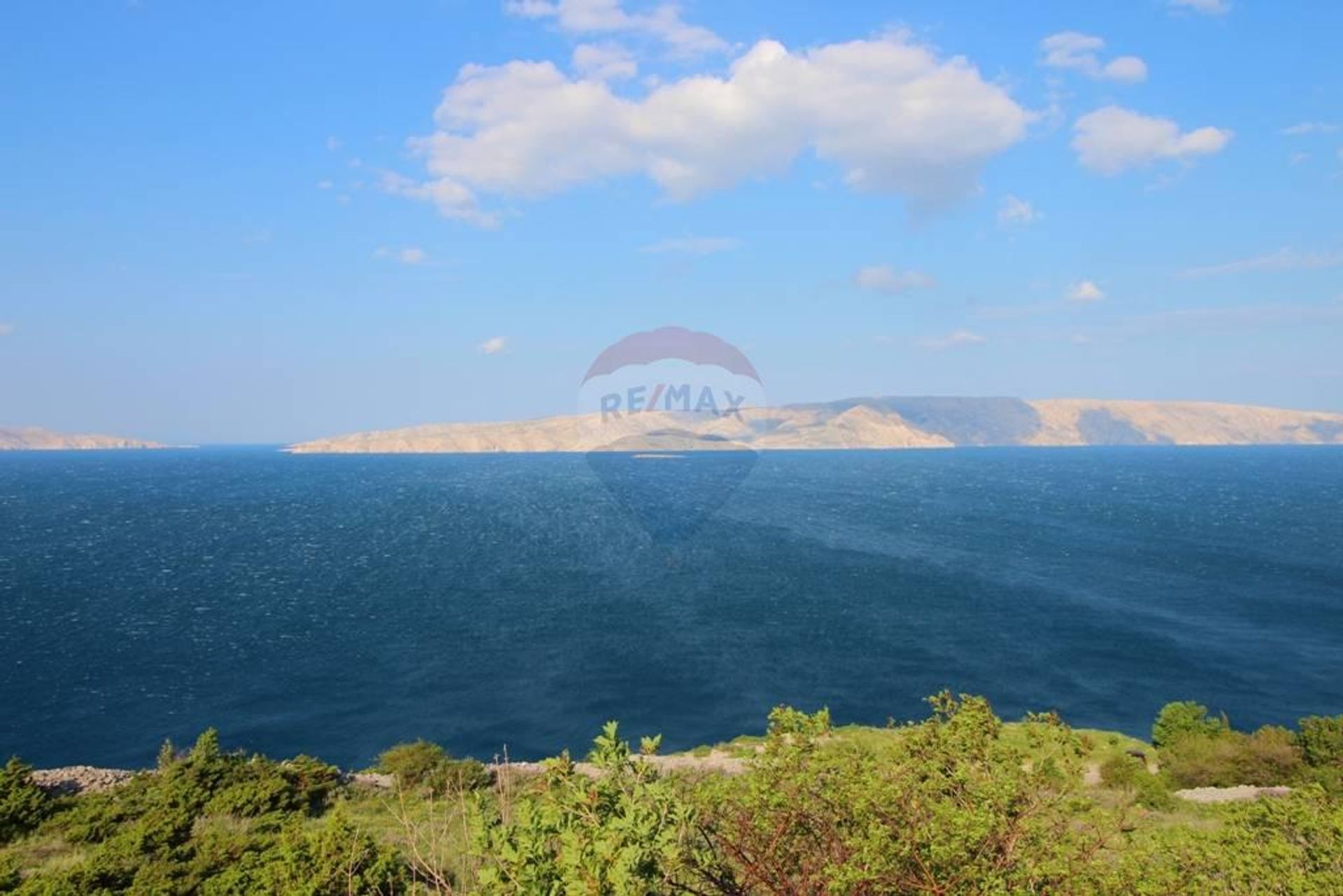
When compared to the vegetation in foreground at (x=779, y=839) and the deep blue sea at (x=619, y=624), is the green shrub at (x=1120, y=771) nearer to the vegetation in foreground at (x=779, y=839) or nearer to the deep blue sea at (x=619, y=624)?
the deep blue sea at (x=619, y=624)

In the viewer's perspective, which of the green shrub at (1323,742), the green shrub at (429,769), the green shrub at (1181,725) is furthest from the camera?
the green shrub at (1181,725)

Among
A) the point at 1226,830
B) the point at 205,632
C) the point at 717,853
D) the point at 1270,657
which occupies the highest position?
the point at 717,853

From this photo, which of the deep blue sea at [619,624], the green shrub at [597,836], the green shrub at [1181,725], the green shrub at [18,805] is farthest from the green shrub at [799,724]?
the green shrub at [1181,725]

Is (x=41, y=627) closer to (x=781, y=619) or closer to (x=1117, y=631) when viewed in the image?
(x=781, y=619)

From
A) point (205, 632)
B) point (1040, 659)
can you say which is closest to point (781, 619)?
point (1040, 659)

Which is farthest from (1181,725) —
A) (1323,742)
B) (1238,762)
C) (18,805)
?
(18,805)

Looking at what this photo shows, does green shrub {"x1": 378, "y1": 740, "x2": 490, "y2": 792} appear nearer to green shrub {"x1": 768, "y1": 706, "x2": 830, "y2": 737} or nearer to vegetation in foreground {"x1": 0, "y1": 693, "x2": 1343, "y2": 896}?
vegetation in foreground {"x1": 0, "y1": 693, "x2": 1343, "y2": 896}

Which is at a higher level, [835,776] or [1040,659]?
[835,776]
